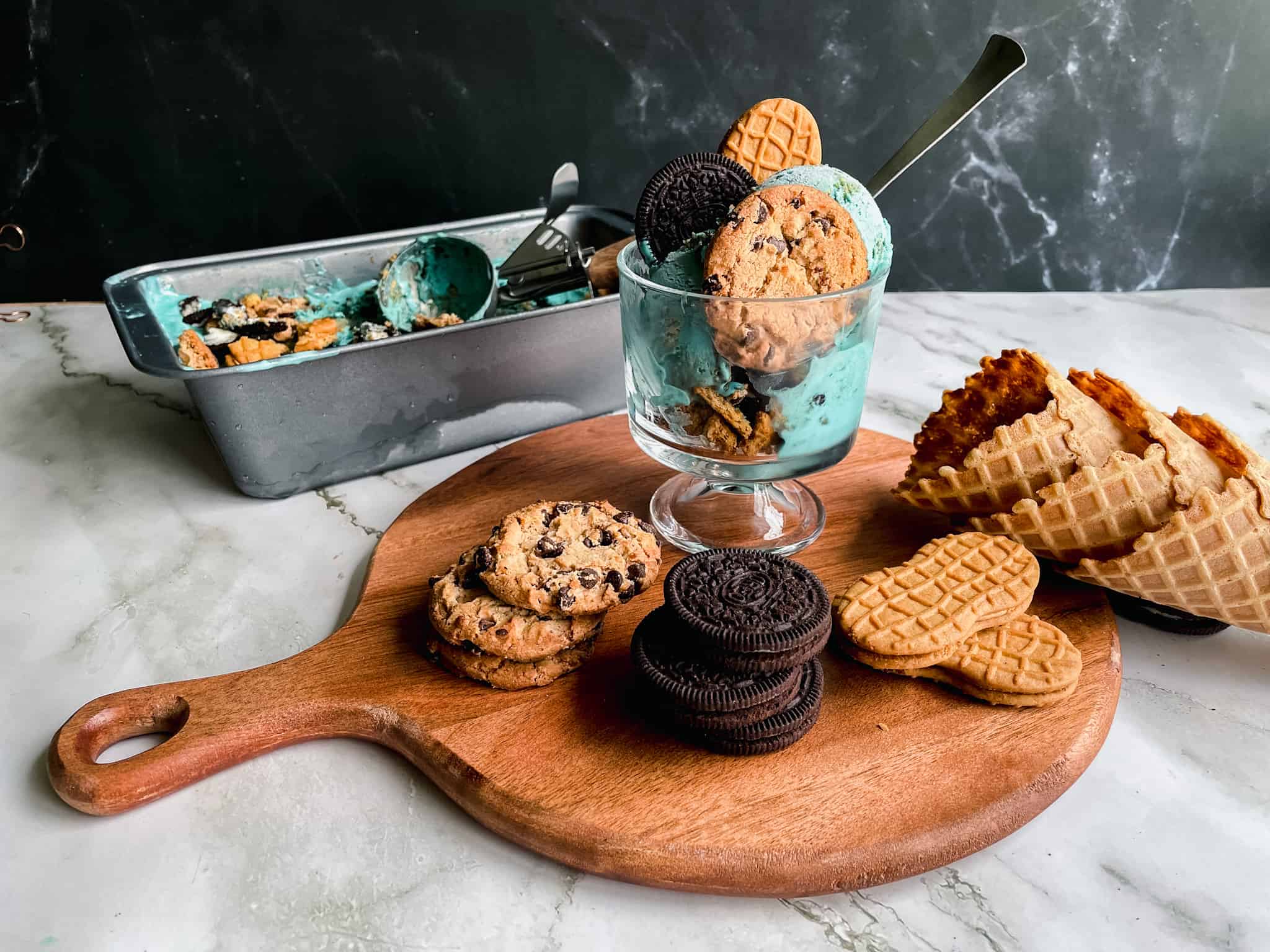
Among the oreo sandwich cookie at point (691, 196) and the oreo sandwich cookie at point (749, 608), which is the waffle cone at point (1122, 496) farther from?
the oreo sandwich cookie at point (691, 196)

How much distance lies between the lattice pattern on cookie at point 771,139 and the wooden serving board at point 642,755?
688 mm

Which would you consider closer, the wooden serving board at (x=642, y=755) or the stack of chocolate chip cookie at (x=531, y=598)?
the wooden serving board at (x=642, y=755)

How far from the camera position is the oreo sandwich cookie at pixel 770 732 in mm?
1121

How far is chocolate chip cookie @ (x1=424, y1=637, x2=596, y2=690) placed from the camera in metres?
1.23

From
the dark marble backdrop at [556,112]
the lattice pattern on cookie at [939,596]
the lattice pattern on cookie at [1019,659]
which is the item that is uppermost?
the dark marble backdrop at [556,112]

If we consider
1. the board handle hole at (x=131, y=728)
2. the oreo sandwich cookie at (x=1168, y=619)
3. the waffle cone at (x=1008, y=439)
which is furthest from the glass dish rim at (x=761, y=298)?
the board handle hole at (x=131, y=728)

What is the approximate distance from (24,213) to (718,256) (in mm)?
1971

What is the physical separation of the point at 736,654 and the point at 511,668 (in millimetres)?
306

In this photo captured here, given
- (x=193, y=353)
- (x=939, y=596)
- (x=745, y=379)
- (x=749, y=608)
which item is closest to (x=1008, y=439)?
(x=939, y=596)

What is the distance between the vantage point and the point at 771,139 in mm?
1492

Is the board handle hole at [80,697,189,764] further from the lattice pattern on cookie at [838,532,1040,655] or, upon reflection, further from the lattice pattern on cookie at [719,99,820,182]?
the lattice pattern on cookie at [719,99,820,182]

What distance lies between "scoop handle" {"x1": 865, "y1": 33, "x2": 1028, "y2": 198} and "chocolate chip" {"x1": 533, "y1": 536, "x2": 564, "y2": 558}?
0.75m

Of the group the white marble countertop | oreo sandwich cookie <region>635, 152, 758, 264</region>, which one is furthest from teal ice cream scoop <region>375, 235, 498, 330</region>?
oreo sandwich cookie <region>635, 152, 758, 264</region>

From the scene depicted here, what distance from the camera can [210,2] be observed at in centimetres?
220
